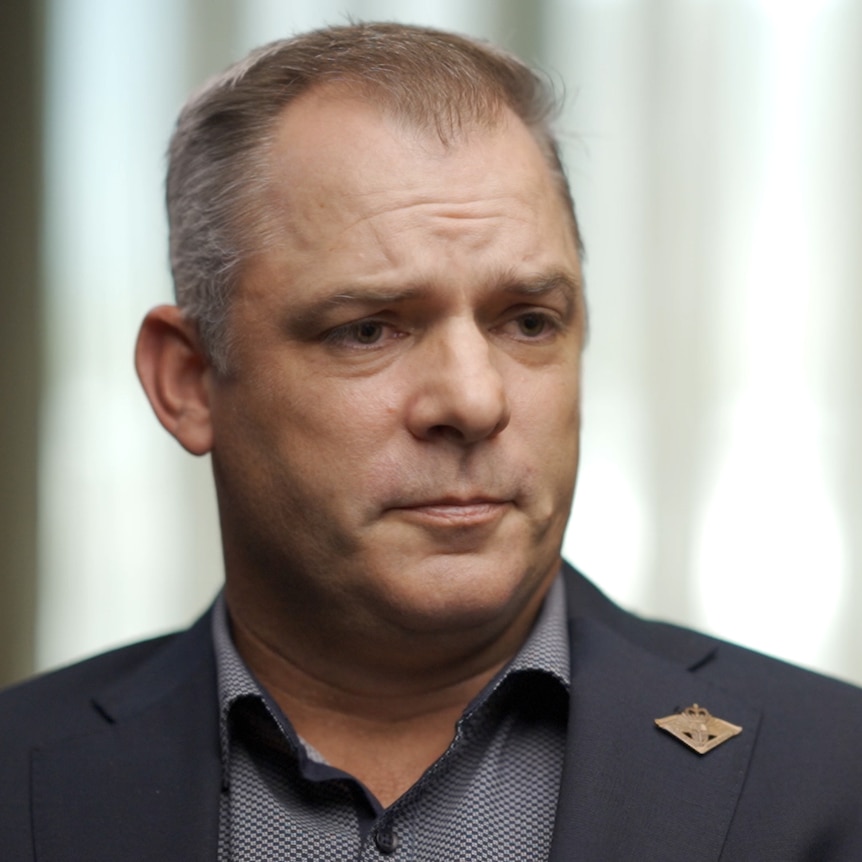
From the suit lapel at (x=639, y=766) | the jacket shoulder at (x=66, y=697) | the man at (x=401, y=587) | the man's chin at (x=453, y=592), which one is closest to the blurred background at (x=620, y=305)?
the jacket shoulder at (x=66, y=697)

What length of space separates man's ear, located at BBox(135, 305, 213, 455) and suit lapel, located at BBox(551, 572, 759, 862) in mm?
638

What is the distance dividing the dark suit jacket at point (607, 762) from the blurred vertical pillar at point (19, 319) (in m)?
1.78

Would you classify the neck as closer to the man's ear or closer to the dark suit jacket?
the dark suit jacket

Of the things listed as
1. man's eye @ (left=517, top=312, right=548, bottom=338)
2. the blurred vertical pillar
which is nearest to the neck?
man's eye @ (left=517, top=312, right=548, bottom=338)

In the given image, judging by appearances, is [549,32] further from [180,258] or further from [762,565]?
[180,258]

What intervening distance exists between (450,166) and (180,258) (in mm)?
478

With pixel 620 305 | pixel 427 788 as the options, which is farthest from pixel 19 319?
pixel 427 788

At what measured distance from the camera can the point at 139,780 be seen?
1.85 m

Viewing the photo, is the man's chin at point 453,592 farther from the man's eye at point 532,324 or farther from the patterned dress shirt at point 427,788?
the man's eye at point 532,324

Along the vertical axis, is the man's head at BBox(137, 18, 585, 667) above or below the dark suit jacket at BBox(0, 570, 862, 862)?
above

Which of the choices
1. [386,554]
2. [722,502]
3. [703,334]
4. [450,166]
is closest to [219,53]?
[703,334]

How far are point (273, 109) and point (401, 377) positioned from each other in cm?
46

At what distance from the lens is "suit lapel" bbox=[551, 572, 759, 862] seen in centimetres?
167

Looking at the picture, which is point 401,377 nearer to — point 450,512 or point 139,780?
point 450,512
